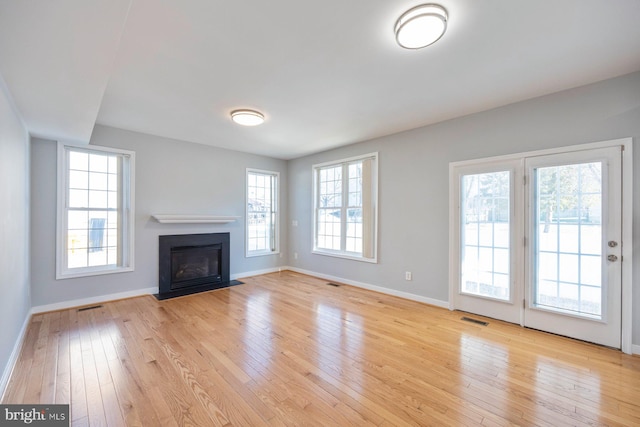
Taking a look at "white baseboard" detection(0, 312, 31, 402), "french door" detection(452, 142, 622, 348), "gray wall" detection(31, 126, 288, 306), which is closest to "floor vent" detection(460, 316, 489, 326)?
"french door" detection(452, 142, 622, 348)

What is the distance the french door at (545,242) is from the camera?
268 cm

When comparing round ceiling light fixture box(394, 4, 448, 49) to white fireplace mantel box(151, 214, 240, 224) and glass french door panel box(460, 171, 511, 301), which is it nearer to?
glass french door panel box(460, 171, 511, 301)

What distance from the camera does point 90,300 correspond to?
3.88m

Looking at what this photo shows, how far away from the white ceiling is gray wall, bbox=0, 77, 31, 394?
26 cm

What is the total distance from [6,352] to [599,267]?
5.44 meters

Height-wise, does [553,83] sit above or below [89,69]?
above

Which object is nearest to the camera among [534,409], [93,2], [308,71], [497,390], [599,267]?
[93,2]

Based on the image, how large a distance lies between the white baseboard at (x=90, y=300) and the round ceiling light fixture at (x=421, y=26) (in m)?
4.90

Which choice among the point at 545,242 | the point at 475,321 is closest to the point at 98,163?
the point at 475,321

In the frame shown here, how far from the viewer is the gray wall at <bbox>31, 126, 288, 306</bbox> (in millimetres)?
3568

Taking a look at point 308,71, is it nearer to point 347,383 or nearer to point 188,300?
point 347,383

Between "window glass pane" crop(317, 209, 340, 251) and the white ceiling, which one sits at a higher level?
the white ceiling

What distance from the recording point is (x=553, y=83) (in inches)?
109

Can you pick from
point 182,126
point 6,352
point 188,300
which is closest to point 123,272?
point 188,300
